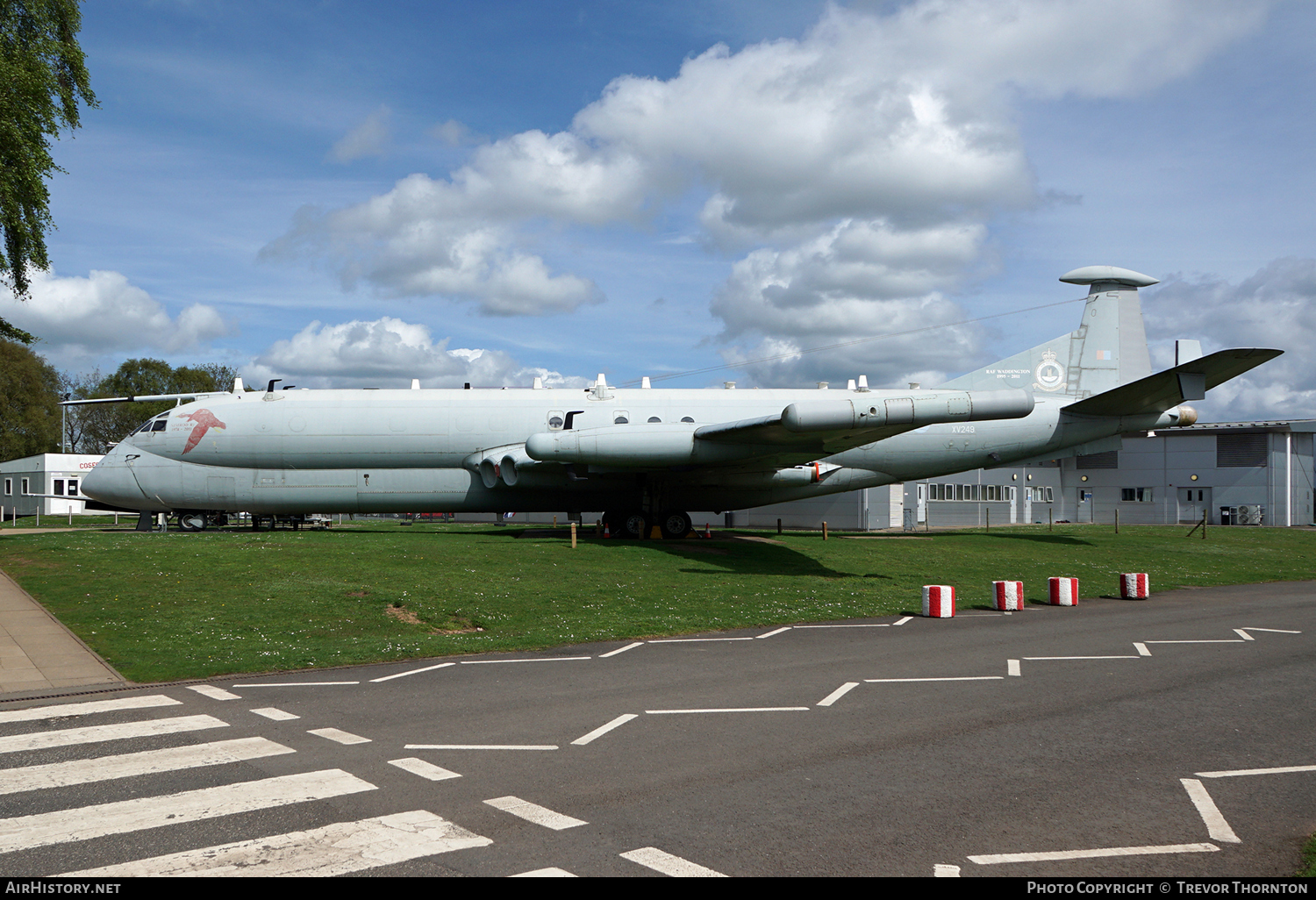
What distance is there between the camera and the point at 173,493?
27.2m

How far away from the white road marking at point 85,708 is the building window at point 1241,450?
7001cm

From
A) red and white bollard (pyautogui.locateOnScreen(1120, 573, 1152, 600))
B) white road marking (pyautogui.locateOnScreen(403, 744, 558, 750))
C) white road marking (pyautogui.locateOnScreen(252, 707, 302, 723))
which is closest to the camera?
white road marking (pyautogui.locateOnScreen(403, 744, 558, 750))

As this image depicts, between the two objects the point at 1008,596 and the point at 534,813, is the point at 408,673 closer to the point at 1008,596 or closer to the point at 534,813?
the point at 534,813

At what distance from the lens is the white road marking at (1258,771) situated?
23.1 feet

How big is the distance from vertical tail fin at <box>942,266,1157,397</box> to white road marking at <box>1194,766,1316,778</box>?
26.2 meters

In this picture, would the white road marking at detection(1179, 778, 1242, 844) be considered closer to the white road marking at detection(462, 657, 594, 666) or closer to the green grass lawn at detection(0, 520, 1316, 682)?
the white road marking at detection(462, 657, 594, 666)

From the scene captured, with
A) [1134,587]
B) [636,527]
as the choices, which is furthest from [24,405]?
[1134,587]

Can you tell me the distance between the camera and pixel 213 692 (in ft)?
33.1

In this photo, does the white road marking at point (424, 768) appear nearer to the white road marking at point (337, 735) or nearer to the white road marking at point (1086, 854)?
the white road marking at point (337, 735)

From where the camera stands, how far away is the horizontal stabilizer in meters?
23.6

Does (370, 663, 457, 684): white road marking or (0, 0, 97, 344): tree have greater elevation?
(0, 0, 97, 344): tree

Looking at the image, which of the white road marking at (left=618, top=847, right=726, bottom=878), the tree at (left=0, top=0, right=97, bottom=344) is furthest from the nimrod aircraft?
the white road marking at (left=618, top=847, right=726, bottom=878)

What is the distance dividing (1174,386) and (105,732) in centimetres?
2992

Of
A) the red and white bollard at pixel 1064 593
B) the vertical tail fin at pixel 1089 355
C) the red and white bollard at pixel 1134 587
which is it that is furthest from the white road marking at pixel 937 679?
the vertical tail fin at pixel 1089 355
